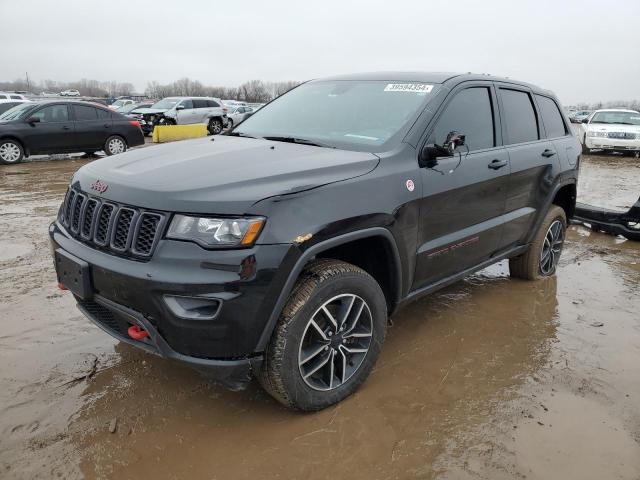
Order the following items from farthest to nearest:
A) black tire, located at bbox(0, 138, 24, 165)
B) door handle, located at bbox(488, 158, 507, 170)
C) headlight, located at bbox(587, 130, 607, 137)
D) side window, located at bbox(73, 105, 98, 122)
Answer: headlight, located at bbox(587, 130, 607, 137)
side window, located at bbox(73, 105, 98, 122)
black tire, located at bbox(0, 138, 24, 165)
door handle, located at bbox(488, 158, 507, 170)

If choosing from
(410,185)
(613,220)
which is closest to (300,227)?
(410,185)

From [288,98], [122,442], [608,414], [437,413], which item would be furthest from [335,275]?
[288,98]

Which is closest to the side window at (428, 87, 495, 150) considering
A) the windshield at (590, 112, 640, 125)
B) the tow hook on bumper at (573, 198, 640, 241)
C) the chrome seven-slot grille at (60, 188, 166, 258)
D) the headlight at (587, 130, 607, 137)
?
the chrome seven-slot grille at (60, 188, 166, 258)

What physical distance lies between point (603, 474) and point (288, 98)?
330 cm

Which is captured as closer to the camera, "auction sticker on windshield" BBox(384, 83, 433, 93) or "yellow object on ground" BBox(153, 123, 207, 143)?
"auction sticker on windshield" BBox(384, 83, 433, 93)

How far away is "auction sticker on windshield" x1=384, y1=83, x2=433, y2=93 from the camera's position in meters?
3.48

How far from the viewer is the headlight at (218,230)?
2299 mm

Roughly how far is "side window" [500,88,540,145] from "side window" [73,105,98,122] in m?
11.6

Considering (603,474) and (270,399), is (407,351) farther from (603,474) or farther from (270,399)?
(603,474)

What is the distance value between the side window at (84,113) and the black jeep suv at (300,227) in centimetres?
1056

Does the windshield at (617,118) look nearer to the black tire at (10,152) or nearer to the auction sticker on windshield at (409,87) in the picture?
the auction sticker on windshield at (409,87)

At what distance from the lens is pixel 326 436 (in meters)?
2.62

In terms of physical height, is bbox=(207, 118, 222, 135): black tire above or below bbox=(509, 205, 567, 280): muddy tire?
above

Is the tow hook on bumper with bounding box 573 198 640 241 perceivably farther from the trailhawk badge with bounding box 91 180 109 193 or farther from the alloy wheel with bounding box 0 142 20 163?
the alloy wheel with bounding box 0 142 20 163
